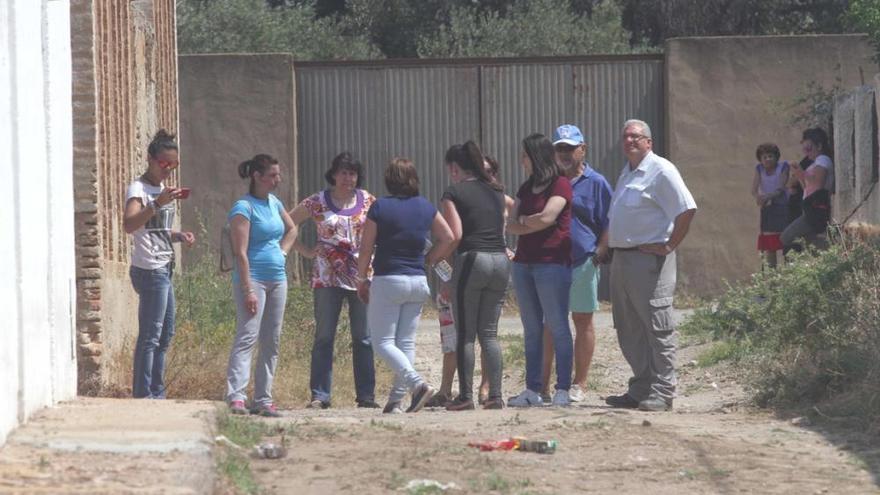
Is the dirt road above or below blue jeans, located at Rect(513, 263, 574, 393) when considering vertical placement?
below

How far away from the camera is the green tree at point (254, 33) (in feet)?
88.8

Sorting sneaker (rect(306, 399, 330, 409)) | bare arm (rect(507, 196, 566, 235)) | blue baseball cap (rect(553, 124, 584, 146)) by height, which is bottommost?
sneaker (rect(306, 399, 330, 409))

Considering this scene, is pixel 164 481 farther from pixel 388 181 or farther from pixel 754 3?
pixel 754 3

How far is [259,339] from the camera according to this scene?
10023 millimetres

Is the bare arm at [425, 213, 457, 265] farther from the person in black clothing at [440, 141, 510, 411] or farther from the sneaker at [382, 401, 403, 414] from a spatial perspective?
the sneaker at [382, 401, 403, 414]

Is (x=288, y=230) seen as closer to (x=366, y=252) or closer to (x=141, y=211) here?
(x=366, y=252)

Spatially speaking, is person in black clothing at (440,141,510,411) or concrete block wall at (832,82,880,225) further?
concrete block wall at (832,82,880,225)

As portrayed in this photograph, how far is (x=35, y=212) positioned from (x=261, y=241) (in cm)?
221

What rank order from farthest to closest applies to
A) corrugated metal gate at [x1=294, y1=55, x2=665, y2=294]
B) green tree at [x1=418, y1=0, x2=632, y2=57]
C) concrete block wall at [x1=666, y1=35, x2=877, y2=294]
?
green tree at [x1=418, y1=0, x2=632, y2=57] → corrugated metal gate at [x1=294, y1=55, x2=665, y2=294] → concrete block wall at [x1=666, y1=35, x2=877, y2=294]

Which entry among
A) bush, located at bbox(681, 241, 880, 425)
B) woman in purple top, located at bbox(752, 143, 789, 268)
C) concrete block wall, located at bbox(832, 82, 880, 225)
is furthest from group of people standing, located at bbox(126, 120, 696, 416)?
woman in purple top, located at bbox(752, 143, 789, 268)

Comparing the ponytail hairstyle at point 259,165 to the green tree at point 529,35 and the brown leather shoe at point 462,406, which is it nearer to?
the brown leather shoe at point 462,406

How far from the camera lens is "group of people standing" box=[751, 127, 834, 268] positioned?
14.2 metres

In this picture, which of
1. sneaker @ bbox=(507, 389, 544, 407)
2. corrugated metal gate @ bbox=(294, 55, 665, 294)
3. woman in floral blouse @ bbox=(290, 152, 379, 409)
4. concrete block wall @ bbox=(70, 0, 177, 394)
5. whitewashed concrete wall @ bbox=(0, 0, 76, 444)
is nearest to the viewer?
whitewashed concrete wall @ bbox=(0, 0, 76, 444)

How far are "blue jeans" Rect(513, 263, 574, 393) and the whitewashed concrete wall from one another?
9.37 ft
